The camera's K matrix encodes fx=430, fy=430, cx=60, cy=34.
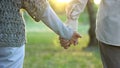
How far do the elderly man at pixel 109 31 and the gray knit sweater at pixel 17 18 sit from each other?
1.19ft

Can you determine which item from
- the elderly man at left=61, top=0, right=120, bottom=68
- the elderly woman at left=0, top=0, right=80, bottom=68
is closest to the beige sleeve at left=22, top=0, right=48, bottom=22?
the elderly woman at left=0, top=0, right=80, bottom=68

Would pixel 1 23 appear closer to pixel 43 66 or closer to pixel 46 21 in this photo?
pixel 46 21

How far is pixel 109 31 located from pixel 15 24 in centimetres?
75

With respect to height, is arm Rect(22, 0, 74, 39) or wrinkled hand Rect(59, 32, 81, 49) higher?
arm Rect(22, 0, 74, 39)

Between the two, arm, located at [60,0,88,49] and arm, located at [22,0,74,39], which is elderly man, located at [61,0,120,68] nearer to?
arm, located at [60,0,88,49]

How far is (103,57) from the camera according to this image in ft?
11.3

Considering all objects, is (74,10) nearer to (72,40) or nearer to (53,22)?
(72,40)

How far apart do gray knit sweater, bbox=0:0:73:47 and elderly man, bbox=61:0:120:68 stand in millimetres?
362

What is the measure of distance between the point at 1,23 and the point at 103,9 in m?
0.82

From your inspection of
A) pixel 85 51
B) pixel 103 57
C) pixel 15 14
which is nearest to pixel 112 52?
pixel 103 57

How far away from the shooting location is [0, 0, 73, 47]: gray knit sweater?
2888mm

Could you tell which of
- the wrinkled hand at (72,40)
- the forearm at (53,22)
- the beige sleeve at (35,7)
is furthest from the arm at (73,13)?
the beige sleeve at (35,7)

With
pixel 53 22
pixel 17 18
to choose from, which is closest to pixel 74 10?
pixel 53 22

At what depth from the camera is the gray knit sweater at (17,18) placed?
289cm
